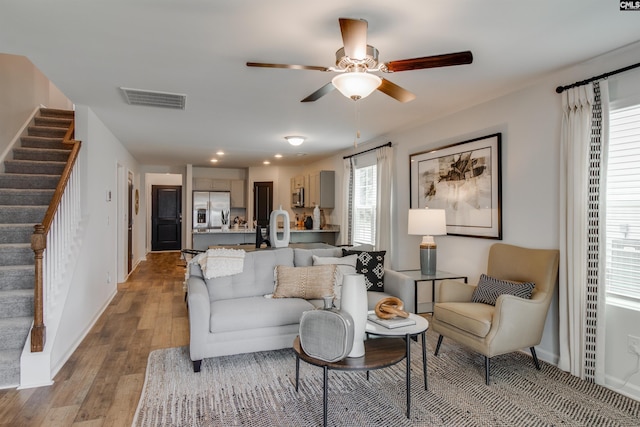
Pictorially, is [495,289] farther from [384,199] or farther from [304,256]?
[384,199]

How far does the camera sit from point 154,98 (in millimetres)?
3762

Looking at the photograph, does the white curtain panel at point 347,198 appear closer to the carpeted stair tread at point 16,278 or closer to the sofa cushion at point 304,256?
the sofa cushion at point 304,256

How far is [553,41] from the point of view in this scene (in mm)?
2566

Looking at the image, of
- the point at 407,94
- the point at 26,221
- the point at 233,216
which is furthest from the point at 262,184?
the point at 407,94

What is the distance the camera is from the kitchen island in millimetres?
6770

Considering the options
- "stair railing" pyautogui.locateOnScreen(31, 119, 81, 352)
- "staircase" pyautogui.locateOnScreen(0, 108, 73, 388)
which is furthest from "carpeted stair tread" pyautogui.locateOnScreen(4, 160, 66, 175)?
"stair railing" pyautogui.locateOnScreen(31, 119, 81, 352)

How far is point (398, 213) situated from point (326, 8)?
3.63 metres

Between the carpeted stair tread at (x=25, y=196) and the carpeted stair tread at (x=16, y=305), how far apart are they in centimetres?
158

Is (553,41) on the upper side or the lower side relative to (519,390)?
upper

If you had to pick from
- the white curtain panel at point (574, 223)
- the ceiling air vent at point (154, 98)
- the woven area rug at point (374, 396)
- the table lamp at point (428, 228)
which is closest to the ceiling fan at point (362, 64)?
the white curtain panel at point (574, 223)

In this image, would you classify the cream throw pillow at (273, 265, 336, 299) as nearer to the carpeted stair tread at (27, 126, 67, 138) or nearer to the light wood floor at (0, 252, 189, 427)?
the light wood floor at (0, 252, 189, 427)

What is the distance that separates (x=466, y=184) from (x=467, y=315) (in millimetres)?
1658

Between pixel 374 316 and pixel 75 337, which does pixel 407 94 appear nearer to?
pixel 374 316

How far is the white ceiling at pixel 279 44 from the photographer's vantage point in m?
2.13
